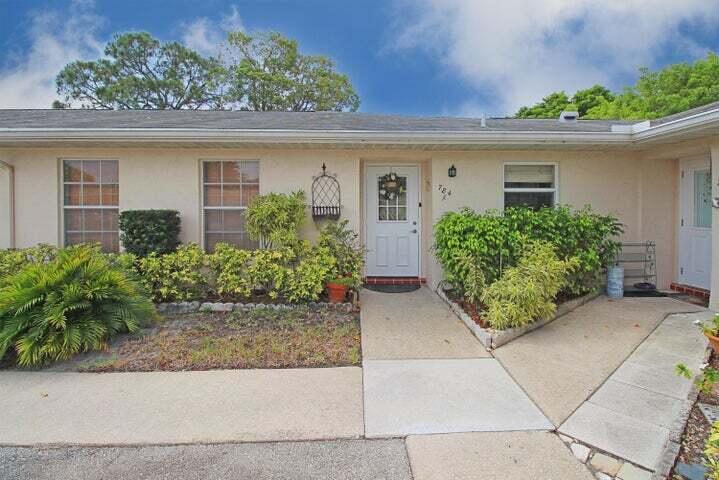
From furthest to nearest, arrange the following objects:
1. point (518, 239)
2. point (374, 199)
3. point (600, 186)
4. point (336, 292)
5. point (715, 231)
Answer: point (374, 199)
point (600, 186)
point (336, 292)
point (715, 231)
point (518, 239)

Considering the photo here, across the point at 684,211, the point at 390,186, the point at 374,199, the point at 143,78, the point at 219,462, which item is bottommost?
the point at 219,462

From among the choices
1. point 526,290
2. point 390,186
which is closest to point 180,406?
point 526,290

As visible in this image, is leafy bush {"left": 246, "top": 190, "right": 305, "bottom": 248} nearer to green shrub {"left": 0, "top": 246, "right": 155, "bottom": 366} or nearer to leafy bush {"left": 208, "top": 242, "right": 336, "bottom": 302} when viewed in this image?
leafy bush {"left": 208, "top": 242, "right": 336, "bottom": 302}

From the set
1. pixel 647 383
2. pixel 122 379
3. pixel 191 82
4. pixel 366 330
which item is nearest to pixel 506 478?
pixel 647 383

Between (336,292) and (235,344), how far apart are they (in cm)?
186

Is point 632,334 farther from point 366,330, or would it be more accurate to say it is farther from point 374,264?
point 374,264

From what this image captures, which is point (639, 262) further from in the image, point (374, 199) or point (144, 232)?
point (144, 232)

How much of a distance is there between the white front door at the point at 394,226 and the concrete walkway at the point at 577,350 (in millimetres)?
2889

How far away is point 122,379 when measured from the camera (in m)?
3.46

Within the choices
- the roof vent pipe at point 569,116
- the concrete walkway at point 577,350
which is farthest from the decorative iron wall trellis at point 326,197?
the roof vent pipe at point 569,116

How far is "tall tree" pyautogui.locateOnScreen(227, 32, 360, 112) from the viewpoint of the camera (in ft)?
74.5

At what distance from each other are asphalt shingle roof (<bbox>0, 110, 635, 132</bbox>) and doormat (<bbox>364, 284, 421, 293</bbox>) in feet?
8.79

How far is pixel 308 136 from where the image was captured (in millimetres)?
5734

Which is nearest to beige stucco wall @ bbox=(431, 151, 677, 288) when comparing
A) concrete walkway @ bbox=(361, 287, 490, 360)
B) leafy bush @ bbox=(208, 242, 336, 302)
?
concrete walkway @ bbox=(361, 287, 490, 360)
